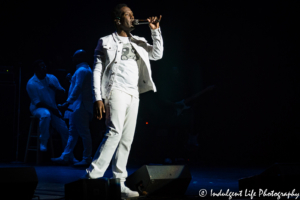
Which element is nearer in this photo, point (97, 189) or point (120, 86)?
point (97, 189)

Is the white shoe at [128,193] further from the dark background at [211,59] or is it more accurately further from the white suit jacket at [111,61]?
the dark background at [211,59]

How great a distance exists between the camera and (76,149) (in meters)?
6.80

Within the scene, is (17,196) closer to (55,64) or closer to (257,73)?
(55,64)

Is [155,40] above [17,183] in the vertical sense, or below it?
above

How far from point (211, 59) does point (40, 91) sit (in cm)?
348

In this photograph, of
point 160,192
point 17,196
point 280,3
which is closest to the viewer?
point 17,196

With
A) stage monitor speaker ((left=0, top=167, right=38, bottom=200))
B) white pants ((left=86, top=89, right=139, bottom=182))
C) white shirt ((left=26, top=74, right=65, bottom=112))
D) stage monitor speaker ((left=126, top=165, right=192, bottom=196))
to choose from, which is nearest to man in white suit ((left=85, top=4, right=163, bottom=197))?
white pants ((left=86, top=89, right=139, bottom=182))

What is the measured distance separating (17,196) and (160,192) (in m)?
1.08

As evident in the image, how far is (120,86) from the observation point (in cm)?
286

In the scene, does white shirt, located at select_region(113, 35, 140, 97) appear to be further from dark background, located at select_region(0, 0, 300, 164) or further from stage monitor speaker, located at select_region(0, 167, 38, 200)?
dark background, located at select_region(0, 0, 300, 164)

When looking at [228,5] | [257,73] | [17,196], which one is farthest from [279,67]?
[17,196]

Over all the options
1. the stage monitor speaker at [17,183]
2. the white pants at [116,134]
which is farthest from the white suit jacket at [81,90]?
the stage monitor speaker at [17,183]

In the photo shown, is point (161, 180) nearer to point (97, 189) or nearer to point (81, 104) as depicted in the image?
point (97, 189)

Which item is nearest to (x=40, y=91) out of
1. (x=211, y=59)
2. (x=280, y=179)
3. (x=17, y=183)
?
(x=211, y=59)
